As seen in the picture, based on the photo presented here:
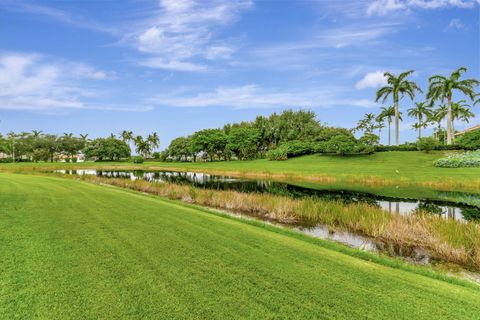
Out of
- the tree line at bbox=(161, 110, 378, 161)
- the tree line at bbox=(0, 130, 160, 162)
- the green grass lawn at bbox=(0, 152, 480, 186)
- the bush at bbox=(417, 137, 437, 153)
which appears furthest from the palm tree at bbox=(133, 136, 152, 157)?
the bush at bbox=(417, 137, 437, 153)

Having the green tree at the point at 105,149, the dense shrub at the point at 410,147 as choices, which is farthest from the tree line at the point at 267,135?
the green tree at the point at 105,149

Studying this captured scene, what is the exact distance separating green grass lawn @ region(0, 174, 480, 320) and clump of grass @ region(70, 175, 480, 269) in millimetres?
3863

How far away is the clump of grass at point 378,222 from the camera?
10.0 metres

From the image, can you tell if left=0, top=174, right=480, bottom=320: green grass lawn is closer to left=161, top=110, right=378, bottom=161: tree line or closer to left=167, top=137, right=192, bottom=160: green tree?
left=161, top=110, right=378, bottom=161: tree line

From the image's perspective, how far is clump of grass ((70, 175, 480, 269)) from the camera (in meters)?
10.0

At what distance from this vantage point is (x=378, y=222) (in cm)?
1300

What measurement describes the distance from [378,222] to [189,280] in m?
10.4

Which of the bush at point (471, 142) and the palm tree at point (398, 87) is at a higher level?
the palm tree at point (398, 87)

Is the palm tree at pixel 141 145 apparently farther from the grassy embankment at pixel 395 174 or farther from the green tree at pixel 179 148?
the grassy embankment at pixel 395 174

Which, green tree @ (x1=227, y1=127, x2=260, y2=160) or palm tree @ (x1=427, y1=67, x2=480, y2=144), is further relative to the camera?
green tree @ (x1=227, y1=127, x2=260, y2=160)

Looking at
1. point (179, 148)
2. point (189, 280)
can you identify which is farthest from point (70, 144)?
point (189, 280)

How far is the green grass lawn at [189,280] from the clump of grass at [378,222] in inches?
152

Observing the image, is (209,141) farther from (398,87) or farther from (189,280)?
(189,280)

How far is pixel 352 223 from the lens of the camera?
1372cm
